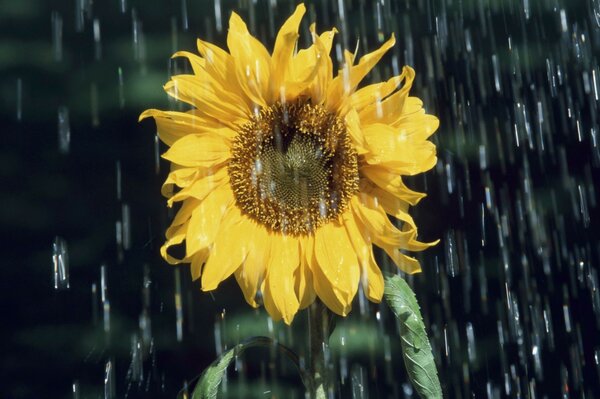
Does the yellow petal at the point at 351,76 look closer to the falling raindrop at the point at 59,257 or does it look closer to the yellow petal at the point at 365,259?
the yellow petal at the point at 365,259

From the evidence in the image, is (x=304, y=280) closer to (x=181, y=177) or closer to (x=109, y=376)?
(x=181, y=177)

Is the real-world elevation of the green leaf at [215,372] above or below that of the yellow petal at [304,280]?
below

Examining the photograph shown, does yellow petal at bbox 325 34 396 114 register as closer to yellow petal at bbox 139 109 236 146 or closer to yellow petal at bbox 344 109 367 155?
yellow petal at bbox 344 109 367 155

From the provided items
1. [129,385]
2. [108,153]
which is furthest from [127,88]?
[129,385]

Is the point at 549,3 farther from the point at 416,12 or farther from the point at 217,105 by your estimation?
the point at 217,105

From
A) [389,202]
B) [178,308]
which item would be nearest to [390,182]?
[389,202]

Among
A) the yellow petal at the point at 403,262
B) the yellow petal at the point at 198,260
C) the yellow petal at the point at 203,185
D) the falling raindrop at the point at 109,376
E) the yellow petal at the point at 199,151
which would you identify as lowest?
the falling raindrop at the point at 109,376

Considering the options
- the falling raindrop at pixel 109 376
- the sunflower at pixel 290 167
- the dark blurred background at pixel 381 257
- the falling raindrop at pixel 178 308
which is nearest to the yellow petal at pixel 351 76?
the sunflower at pixel 290 167

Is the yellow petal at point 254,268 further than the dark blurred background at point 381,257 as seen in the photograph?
No
